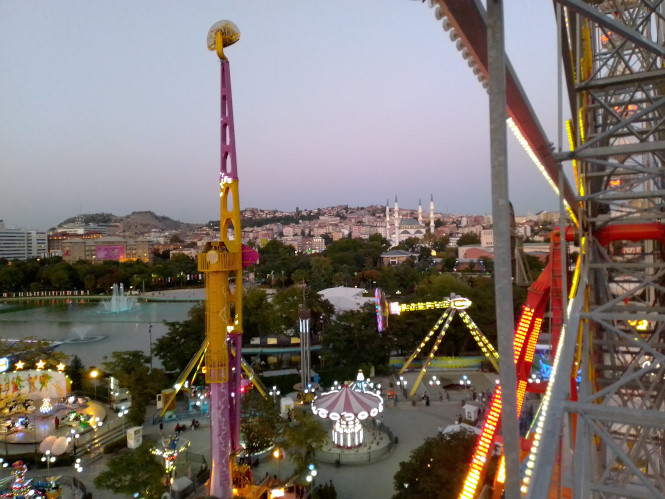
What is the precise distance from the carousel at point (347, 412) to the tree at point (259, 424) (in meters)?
1.44

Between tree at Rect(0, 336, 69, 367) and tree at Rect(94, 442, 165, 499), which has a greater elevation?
tree at Rect(0, 336, 69, 367)

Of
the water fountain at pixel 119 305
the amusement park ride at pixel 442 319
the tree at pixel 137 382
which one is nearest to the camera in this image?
the tree at pixel 137 382

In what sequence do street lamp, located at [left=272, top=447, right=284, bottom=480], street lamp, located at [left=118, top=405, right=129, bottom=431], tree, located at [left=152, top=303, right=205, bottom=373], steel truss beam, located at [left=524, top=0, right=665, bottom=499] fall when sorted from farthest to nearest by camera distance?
tree, located at [left=152, top=303, right=205, bottom=373] < street lamp, located at [left=118, top=405, right=129, bottom=431] < street lamp, located at [left=272, top=447, right=284, bottom=480] < steel truss beam, located at [left=524, top=0, right=665, bottom=499]

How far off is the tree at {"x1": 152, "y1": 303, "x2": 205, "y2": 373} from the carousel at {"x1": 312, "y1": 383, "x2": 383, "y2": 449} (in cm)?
847


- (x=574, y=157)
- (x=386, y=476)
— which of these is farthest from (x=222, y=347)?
(x=574, y=157)

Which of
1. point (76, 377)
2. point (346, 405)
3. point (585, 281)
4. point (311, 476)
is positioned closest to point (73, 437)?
point (76, 377)

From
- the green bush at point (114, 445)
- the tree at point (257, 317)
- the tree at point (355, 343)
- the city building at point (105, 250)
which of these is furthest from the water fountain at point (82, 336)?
the city building at point (105, 250)

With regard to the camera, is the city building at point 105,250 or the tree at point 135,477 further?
the city building at point 105,250

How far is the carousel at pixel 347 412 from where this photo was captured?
42.7 ft

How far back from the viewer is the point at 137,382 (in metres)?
15.4

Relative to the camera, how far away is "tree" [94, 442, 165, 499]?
970 centimetres

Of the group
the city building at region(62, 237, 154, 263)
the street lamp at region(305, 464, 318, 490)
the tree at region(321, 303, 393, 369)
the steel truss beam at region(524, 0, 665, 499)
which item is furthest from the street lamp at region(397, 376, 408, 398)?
the city building at region(62, 237, 154, 263)

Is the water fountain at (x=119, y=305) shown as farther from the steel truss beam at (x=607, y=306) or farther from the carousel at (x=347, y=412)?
the steel truss beam at (x=607, y=306)

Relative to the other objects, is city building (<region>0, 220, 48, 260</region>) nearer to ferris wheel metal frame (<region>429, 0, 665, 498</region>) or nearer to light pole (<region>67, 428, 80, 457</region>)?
light pole (<region>67, 428, 80, 457</region>)
